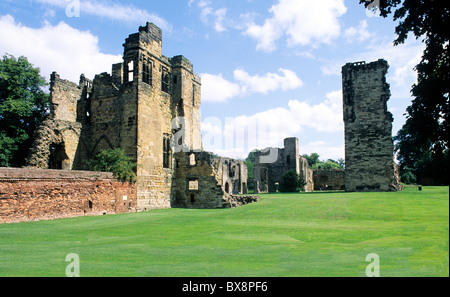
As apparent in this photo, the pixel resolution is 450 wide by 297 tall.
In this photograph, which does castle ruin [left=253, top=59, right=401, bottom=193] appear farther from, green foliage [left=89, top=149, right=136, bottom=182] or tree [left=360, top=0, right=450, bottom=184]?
tree [left=360, top=0, right=450, bottom=184]

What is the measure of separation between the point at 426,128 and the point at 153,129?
20243 mm

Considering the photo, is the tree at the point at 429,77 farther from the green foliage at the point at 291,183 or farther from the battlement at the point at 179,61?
the green foliage at the point at 291,183

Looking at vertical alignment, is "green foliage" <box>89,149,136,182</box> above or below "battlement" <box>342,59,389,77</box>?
below

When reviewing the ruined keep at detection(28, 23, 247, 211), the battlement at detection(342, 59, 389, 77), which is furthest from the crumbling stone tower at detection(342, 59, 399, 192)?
the ruined keep at detection(28, 23, 247, 211)

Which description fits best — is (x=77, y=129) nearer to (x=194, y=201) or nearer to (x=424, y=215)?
(x=194, y=201)

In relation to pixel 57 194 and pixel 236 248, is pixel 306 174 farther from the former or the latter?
pixel 236 248

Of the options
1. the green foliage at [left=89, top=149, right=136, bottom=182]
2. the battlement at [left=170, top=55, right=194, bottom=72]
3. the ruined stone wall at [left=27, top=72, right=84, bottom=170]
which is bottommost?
the green foliage at [left=89, top=149, right=136, bottom=182]

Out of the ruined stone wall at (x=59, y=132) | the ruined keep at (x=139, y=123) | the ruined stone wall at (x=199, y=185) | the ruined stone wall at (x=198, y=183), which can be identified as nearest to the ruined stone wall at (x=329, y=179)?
the ruined stone wall at (x=199, y=185)

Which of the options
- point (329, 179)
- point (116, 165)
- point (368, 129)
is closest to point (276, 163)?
point (329, 179)

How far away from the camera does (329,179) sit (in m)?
58.8

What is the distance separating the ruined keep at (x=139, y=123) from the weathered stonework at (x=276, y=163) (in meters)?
26.6

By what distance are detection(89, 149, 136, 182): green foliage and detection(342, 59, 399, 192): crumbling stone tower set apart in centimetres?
2310

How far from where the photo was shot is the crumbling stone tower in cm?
3366

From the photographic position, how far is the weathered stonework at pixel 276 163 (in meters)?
52.7
